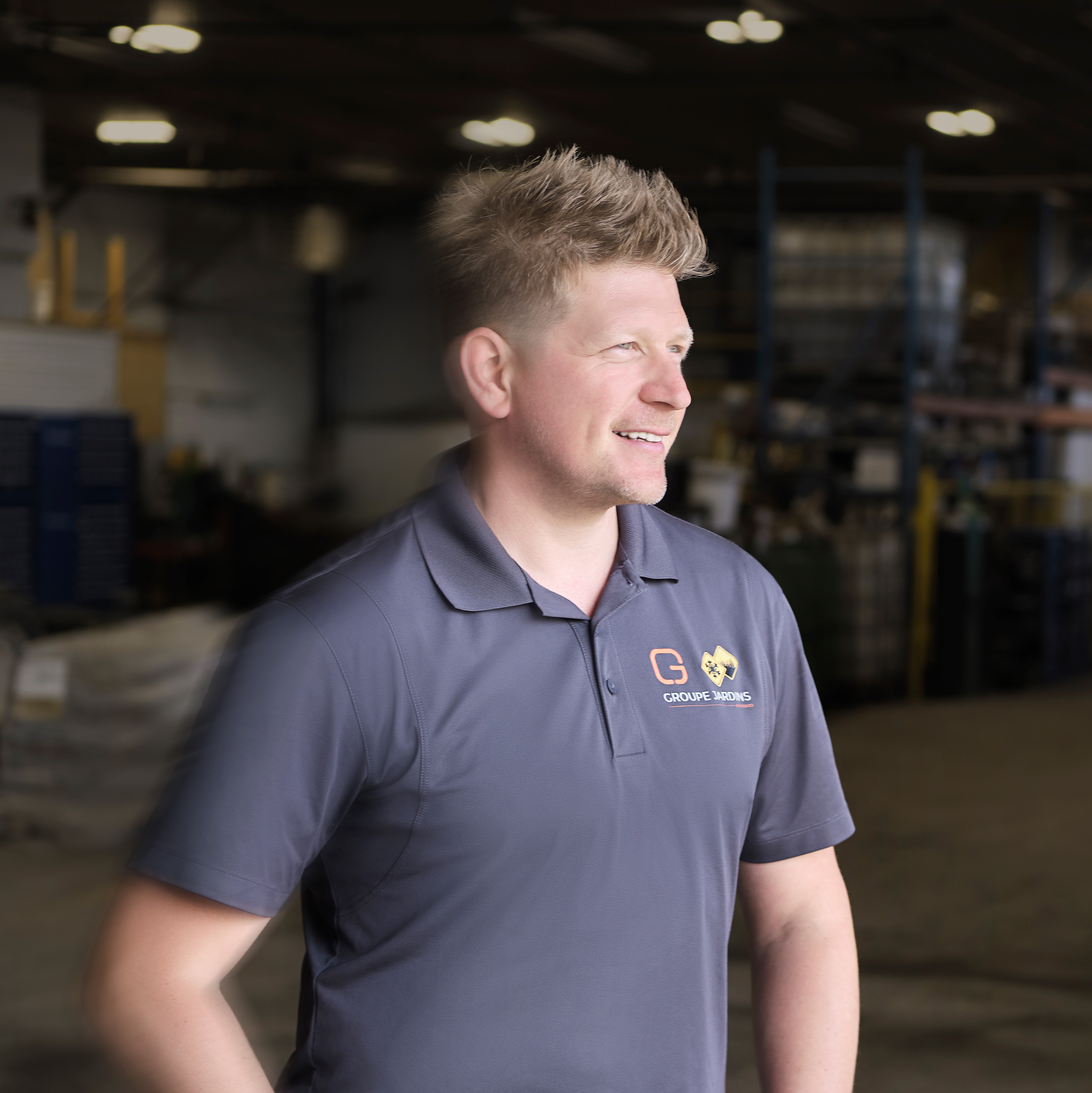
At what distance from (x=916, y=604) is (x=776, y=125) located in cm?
679

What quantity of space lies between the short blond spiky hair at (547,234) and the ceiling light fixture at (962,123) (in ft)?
44.6

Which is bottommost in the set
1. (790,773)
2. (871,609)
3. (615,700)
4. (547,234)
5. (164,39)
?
(871,609)

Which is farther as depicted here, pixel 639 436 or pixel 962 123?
pixel 962 123

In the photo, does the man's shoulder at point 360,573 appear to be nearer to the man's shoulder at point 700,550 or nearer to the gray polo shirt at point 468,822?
the gray polo shirt at point 468,822

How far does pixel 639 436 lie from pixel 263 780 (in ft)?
1.67

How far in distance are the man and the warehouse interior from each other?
0.22 m

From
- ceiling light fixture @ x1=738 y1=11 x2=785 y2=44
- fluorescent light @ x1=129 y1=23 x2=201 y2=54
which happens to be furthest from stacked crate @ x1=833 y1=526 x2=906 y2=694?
fluorescent light @ x1=129 y1=23 x2=201 y2=54

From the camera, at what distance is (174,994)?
1.26 m

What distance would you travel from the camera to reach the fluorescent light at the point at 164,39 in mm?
10984

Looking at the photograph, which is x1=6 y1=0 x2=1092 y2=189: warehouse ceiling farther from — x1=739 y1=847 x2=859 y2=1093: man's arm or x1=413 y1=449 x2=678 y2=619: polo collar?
x1=739 y1=847 x2=859 y2=1093: man's arm

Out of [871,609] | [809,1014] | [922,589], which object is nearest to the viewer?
[809,1014]

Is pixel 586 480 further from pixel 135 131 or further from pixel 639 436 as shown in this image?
pixel 135 131

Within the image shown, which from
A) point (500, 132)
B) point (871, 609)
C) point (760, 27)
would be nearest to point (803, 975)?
point (871, 609)

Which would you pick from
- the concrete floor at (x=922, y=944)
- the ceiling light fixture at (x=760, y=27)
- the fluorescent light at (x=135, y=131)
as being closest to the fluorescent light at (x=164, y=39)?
the fluorescent light at (x=135, y=131)
